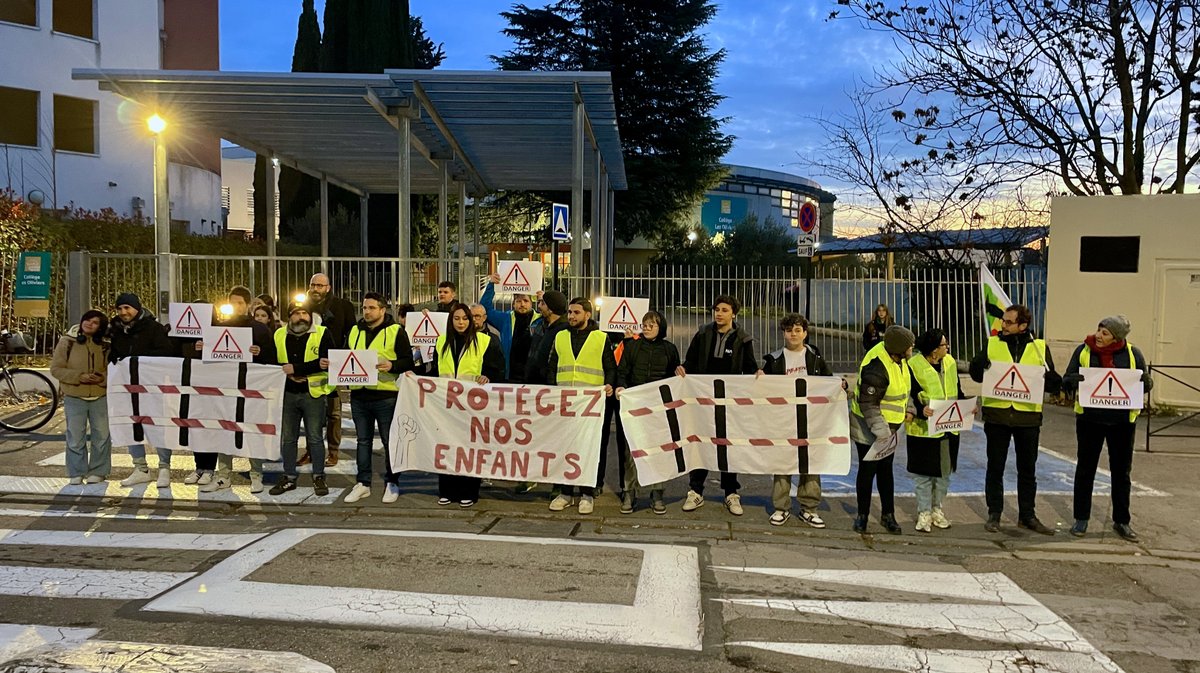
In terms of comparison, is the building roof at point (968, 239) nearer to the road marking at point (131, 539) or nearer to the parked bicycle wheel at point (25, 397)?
the parked bicycle wheel at point (25, 397)

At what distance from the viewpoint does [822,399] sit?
7.36m

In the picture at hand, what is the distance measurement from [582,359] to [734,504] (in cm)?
188

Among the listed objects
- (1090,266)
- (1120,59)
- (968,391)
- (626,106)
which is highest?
(626,106)

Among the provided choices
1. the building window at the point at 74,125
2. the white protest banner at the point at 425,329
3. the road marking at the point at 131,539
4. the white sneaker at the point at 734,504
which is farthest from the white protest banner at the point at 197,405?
the building window at the point at 74,125

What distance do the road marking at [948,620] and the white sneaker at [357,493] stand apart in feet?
11.7

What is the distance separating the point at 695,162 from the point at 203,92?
72.2ft

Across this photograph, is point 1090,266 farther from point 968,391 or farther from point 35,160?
point 35,160

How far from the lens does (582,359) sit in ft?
25.2

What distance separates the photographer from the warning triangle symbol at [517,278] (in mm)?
10438

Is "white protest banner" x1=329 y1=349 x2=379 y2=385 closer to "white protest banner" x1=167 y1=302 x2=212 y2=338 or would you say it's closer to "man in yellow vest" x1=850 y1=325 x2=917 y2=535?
"white protest banner" x1=167 y1=302 x2=212 y2=338

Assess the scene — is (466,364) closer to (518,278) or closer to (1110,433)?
(518,278)

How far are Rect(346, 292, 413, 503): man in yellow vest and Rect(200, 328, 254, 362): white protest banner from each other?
1.23 m

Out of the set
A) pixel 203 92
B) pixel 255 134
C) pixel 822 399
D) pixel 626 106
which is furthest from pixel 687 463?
pixel 626 106

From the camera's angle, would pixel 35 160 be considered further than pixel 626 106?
No
